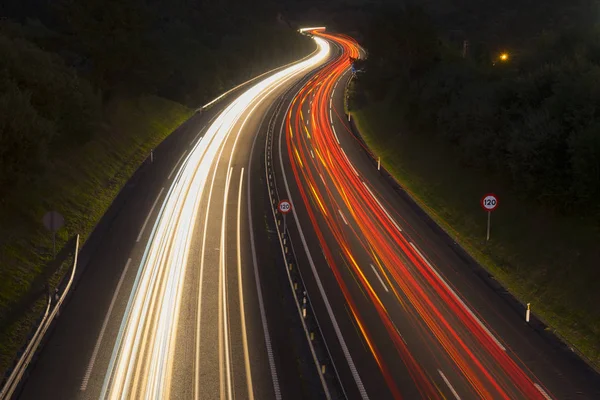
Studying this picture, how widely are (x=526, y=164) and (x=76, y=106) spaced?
2534cm

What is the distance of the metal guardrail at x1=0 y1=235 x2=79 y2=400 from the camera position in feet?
51.5

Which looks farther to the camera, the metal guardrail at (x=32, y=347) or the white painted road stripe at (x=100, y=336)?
the white painted road stripe at (x=100, y=336)

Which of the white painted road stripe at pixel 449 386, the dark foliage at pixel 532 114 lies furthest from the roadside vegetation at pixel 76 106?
the dark foliage at pixel 532 114

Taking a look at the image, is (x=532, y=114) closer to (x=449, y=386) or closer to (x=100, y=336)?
(x=449, y=386)

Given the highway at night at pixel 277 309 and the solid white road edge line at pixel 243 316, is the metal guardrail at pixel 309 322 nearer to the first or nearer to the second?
the highway at night at pixel 277 309

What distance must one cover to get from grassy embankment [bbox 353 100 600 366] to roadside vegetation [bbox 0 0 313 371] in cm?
1792

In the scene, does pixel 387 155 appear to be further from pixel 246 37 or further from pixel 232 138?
pixel 246 37

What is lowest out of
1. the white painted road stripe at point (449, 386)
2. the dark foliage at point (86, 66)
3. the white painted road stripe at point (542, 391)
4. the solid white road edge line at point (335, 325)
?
the white painted road stripe at point (542, 391)

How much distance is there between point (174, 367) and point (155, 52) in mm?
41822

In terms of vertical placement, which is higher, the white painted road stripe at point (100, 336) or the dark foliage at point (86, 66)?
the dark foliage at point (86, 66)

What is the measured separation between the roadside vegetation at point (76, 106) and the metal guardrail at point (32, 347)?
614 millimetres

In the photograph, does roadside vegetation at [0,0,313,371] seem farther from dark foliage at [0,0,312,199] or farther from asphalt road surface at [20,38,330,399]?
asphalt road surface at [20,38,330,399]

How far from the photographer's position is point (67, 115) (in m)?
34.8

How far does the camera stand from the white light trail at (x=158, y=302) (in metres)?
16.4
